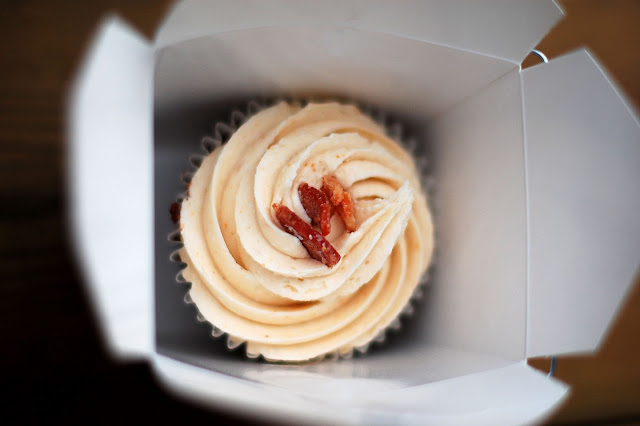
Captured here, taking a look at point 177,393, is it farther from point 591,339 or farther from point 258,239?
point 591,339

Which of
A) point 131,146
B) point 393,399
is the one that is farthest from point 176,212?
point 393,399

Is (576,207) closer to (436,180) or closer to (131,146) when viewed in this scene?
(436,180)

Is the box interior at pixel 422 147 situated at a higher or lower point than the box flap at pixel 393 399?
higher

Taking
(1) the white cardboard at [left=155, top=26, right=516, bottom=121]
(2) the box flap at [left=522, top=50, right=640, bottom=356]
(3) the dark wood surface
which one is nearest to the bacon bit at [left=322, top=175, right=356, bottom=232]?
(1) the white cardboard at [left=155, top=26, right=516, bottom=121]

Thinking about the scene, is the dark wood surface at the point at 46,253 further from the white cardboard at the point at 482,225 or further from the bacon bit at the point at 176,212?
the white cardboard at the point at 482,225

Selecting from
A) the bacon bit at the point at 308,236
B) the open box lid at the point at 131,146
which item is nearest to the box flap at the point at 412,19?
the open box lid at the point at 131,146
